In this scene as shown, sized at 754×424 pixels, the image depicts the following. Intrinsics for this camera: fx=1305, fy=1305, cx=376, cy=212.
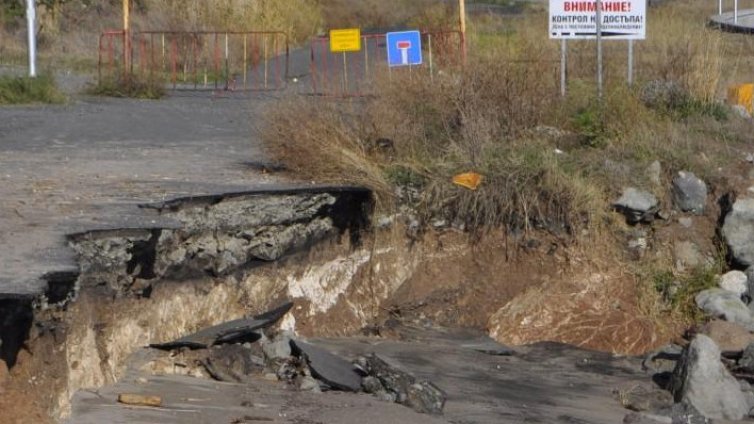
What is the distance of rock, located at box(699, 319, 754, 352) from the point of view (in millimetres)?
10836

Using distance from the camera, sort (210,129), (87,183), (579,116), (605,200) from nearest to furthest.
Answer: (87,183) < (605,200) < (579,116) < (210,129)

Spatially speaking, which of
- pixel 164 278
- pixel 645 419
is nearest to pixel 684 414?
pixel 645 419

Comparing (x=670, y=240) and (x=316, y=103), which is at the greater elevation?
(x=316, y=103)

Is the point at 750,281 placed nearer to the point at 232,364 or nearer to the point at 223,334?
the point at 223,334

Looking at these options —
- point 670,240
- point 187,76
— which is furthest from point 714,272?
point 187,76

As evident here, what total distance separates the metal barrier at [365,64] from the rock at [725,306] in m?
3.81

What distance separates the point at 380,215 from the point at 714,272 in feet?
10.9

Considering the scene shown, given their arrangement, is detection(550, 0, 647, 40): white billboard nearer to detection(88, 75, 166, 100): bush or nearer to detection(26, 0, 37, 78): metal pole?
detection(88, 75, 166, 100): bush

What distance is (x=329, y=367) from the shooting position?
28.4 ft

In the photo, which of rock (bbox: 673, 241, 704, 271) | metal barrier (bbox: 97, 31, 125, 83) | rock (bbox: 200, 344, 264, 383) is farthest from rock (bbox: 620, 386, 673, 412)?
metal barrier (bbox: 97, 31, 125, 83)

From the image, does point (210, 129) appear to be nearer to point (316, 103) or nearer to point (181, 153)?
point (181, 153)

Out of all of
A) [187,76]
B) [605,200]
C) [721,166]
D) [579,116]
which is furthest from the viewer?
[187,76]

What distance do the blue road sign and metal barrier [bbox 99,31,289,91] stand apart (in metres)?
3.91

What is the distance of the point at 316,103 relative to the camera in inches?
514
